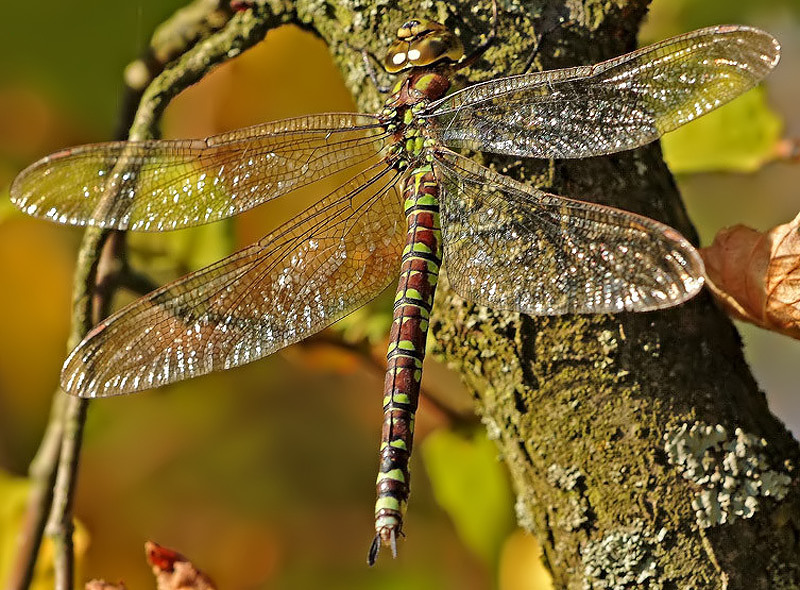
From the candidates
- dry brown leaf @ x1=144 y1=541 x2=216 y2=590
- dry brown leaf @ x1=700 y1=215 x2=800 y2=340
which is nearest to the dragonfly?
dry brown leaf @ x1=700 y1=215 x2=800 y2=340

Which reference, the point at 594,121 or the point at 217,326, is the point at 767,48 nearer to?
the point at 594,121

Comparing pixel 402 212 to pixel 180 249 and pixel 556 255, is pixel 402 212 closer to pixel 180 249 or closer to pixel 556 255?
pixel 556 255

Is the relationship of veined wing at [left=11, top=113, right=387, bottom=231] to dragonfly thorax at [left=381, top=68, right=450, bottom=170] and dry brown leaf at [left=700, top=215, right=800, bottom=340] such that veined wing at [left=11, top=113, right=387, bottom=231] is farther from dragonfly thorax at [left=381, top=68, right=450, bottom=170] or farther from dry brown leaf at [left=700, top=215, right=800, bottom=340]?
dry brown leaf at [left=700, top=215, right=800, bottom=340]

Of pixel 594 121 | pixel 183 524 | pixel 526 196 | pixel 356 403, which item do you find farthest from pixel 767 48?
pixel 183 524

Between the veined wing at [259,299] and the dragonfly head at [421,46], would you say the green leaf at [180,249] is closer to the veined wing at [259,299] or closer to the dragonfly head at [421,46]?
the veined wing at [259,299]

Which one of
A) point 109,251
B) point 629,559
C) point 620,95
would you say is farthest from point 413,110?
point 629,559

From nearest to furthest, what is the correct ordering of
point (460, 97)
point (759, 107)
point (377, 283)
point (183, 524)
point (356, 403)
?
point (460, 97) < point (377, 283) < point (759, 107) < point (183, 524) < point (356, 403)

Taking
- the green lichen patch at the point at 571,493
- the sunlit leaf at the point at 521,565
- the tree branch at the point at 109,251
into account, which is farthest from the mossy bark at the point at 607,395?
the sunlit leaf at the point at 521,565
